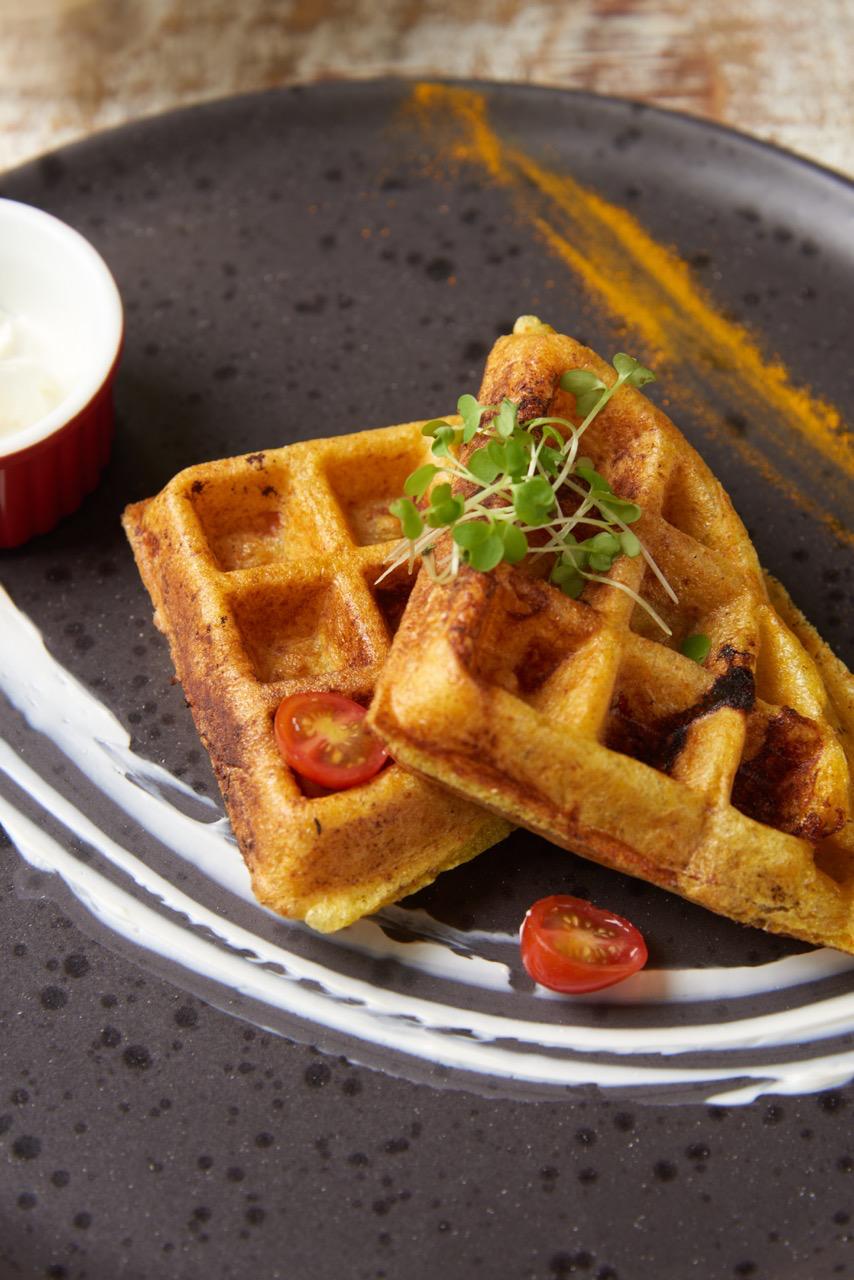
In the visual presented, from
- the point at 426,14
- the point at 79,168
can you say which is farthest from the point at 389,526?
the point at 426,14

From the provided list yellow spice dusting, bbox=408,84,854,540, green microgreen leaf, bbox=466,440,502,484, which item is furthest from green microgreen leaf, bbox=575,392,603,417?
yellow spice dusting, bbox=408,84,854,540

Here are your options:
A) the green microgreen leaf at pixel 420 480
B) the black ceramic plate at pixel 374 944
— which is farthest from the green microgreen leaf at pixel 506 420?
the black ceramic plate at pixel 374 944

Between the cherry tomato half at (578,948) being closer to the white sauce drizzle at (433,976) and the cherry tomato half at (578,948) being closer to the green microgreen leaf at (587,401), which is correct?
the white sauce drizzle at (433,976)

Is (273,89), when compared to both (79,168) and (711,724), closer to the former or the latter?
(79,168)

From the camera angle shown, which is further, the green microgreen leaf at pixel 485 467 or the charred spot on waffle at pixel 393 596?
the charred spot on waffle at pixel 393 596

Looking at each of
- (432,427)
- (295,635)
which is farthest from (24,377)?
(432,427)

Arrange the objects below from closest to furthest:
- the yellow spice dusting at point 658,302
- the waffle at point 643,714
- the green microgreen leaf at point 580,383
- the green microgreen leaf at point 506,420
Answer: the waffle at point 643,714
the green microgreen leaf at point 506,420
the green microgreen leaf at point 580,383
the yellow spice dusting at point 658,302

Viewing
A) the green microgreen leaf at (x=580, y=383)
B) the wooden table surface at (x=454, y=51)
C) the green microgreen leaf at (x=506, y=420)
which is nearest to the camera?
the green microgreen leaf at (x=506, y=420)
